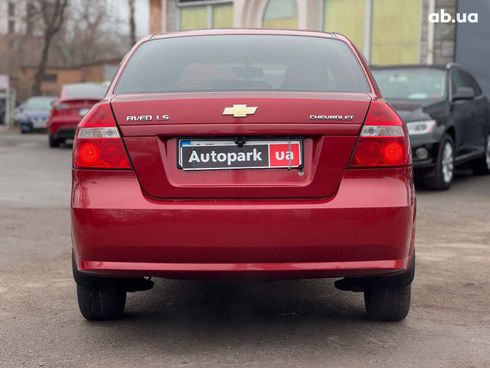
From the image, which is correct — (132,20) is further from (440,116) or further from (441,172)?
(441,172)

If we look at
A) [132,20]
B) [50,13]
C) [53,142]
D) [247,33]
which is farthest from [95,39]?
[247,33]

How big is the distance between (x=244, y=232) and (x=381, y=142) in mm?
779

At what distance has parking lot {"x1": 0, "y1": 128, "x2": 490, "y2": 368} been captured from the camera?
419cm

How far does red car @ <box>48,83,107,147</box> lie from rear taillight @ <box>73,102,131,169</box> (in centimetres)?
1641

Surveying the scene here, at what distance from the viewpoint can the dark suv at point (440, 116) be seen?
37.5ft

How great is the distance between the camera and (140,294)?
5641 mm

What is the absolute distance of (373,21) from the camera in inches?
863

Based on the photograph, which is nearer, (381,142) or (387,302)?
(381,142)

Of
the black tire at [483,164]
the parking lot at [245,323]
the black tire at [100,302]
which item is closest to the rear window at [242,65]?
the black tire at [100,302]

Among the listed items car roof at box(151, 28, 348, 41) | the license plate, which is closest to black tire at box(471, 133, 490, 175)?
car roof at box(151, 28, 348, 41)

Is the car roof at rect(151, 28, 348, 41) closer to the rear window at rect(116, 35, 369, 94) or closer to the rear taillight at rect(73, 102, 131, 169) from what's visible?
the rear window at rect(116, 35, 369, 94)

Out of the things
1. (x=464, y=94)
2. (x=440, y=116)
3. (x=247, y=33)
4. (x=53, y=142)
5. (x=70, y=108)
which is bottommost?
(x=53, y=142)

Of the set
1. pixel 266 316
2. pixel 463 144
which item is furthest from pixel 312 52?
pixel 463 144

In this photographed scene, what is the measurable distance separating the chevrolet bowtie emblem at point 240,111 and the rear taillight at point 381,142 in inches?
20.2
